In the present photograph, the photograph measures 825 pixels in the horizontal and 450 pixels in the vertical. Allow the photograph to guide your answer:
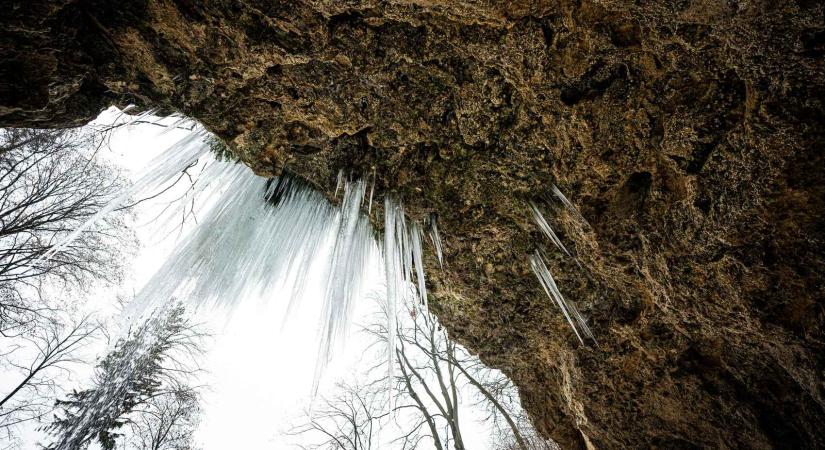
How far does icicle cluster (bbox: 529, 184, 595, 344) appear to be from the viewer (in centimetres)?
224

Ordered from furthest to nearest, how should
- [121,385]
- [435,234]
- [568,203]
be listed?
[121,385] < [435,234] < [568,203]

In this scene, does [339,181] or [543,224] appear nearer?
[543,224]

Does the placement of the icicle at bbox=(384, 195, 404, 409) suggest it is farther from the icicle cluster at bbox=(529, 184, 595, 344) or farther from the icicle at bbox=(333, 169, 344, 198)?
the icicle cluster at bbox=(529, 184, 595, 344)

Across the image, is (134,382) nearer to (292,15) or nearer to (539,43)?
(292,15)

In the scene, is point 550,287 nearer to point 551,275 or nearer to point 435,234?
point 551,275

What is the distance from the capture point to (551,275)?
2.45 m

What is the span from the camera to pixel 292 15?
1.59 metres

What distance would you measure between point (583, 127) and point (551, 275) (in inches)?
41.7

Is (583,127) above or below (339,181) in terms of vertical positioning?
below

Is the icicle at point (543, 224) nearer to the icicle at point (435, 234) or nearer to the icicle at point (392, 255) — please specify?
the icicle at point (435, 234)

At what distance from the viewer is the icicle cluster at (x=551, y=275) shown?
2236 millimetres

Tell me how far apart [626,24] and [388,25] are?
1024mm

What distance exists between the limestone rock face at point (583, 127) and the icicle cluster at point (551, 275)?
0.07 m

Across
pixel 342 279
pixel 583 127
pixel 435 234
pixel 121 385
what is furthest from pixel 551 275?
pixel 121 385
